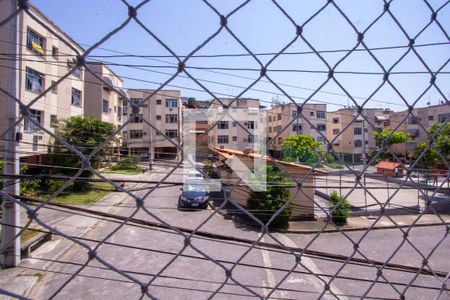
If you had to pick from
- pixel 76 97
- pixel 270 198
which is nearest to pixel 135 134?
pixel 76 97

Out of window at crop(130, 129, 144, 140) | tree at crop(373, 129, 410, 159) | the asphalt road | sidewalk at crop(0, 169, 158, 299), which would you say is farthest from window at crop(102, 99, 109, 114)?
tree at crop(373, 129, 410, 159)

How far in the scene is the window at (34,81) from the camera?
6.99m

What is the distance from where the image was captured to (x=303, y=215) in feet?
22.3

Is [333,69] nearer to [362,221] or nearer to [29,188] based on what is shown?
[29,188]

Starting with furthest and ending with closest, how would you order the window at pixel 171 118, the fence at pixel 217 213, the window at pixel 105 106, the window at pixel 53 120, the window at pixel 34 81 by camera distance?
the window at pixel 171 118, the window at pixel 105 106, the window at pixel 53 120, the window at pixel 34 81, the fence at pixel 217 213

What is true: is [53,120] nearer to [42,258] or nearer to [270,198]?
[42,258]

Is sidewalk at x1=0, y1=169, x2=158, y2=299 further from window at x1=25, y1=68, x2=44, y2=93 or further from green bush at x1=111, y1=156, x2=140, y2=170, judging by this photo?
window at x1=25, y1=68, x2=44, y2=93

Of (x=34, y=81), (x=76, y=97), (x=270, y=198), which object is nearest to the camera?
(x=270, y=198)

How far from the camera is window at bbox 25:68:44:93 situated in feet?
22.9

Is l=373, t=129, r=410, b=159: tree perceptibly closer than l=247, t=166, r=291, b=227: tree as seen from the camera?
Yes

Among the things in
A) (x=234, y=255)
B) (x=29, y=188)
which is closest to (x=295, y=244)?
(x=234, y=255)

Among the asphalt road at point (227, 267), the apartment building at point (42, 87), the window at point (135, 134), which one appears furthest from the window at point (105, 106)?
the asphalt road at point (227, 267)

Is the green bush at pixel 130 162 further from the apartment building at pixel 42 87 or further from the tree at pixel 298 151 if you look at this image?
the tree at pixel 298 151

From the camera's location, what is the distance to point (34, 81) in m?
7.33
